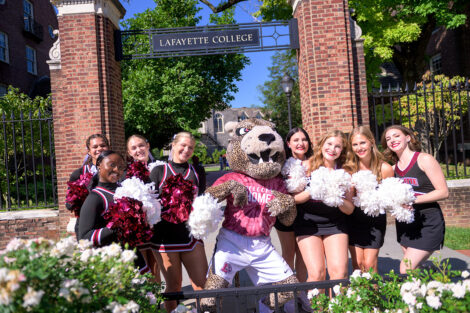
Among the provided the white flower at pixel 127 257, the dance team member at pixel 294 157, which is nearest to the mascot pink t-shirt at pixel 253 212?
the dance team member at pixel 294 157

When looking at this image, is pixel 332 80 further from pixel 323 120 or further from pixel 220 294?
pixel 220 294

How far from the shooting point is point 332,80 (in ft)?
21.1

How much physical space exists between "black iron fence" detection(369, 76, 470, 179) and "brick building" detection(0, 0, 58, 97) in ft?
54.6

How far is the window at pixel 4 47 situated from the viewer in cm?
1659

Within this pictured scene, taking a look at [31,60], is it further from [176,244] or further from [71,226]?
[176,244]

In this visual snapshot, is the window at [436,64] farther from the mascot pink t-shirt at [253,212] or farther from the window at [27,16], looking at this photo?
the window at [27,16]

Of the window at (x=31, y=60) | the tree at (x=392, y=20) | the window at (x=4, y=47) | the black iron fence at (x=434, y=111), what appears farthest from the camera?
the window at (x=31, y=60)

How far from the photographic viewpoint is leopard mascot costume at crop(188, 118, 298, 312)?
2.74 meters

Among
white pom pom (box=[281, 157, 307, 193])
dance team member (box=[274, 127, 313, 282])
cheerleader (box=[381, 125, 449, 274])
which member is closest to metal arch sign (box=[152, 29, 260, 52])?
dance team member (box=[274, 127, 313, 282])

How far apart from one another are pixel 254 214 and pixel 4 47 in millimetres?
18920

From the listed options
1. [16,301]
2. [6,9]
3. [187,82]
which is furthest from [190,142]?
[6,9]

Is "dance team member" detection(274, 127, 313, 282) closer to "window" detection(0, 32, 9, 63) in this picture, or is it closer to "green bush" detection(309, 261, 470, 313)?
"green bush" detection(309, 261, 470, 313)

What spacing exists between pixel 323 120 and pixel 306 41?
1557 mm

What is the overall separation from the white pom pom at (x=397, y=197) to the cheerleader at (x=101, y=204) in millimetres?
2140
